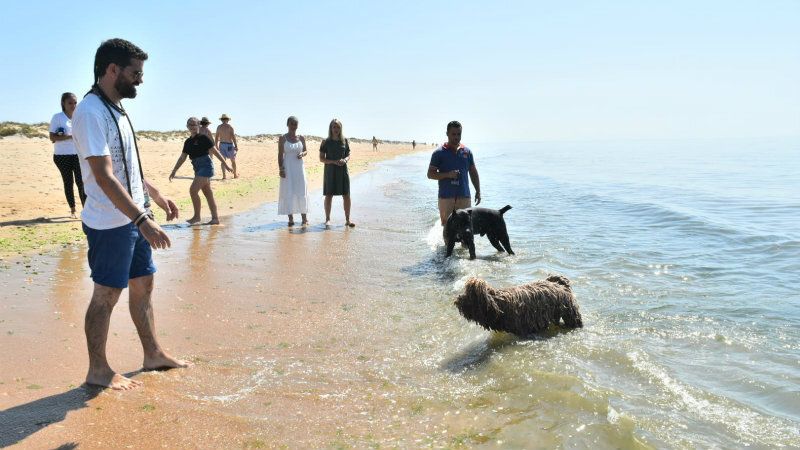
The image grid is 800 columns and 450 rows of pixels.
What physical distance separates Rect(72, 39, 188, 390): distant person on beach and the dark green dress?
6.89m

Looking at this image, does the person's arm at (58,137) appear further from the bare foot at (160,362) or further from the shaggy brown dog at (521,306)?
the shaggy brown dog at (521,306)

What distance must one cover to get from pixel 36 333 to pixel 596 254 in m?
7.49

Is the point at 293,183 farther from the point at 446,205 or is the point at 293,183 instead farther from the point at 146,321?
the point at 146,321

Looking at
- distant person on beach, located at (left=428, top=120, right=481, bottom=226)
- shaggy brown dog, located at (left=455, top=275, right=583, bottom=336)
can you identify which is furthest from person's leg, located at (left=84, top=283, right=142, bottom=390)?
distant person on beach, located at (left=428, top=120, right=481, bottom=226)

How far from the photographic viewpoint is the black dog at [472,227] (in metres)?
7.52

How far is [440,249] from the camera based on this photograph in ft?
28.8

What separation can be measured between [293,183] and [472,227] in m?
4.37

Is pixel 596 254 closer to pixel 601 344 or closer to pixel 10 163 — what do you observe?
pixel 601 344

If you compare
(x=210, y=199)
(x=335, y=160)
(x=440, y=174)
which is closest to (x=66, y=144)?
(x=210, y=199)

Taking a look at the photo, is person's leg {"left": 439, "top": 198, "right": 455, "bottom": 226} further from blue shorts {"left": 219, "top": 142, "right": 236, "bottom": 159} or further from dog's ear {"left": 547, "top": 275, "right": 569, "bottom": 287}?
blue shorts {"left": 219, "top": 142, "right": 236, "bottom": 159}

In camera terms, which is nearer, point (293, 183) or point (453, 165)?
point (453, 165)

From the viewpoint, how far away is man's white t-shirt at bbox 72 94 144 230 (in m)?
3.16

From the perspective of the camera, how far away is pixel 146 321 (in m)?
3.81

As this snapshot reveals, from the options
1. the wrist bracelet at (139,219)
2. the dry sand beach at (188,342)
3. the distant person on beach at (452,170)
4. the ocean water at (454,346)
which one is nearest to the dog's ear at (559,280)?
the ocean water at (454,346)
